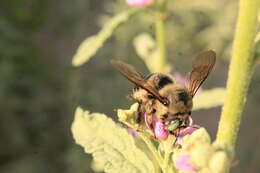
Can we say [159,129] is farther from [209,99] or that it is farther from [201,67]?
[209,99]

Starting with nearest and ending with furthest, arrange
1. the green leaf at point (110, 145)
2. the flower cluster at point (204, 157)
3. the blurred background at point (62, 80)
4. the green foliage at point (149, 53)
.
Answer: the flower cluster at point (204, 157) → the green leaf at point (110, 145) → the green foliage at point (149, 53) → the blurred background at point (62, 80)

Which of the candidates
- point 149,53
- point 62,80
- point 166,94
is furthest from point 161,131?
point 62,80

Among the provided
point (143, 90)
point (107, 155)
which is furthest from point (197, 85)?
point (107, 155)

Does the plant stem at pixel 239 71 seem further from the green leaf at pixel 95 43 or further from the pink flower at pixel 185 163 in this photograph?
the green leaf at pixel 95 43

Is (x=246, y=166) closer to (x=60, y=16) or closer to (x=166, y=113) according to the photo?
(x=60, y=16)

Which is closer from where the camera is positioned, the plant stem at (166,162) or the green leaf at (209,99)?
the plant stem at (166,162)

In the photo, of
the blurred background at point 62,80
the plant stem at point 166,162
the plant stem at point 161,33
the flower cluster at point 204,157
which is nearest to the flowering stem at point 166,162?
the plant stem at point 166,162
